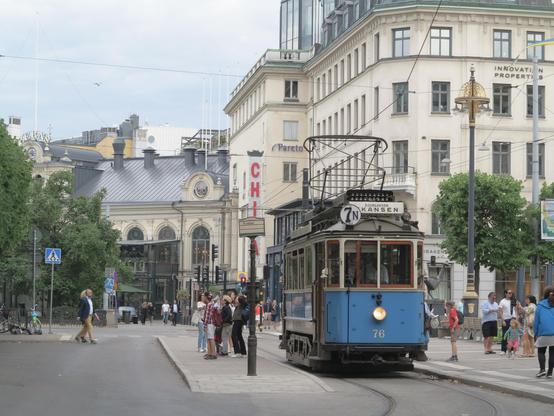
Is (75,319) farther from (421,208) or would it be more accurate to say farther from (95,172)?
(95,172)

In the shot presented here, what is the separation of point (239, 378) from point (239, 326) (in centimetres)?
900

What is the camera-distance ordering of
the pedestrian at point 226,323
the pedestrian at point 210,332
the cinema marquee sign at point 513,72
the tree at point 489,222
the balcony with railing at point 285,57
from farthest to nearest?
the balcony with railing at point 285,57 < the cinema marquee sign at point 513,72 < the tree at point 489,222 < the pedestrian at point 226,323 < the pedestrian at point 210,332

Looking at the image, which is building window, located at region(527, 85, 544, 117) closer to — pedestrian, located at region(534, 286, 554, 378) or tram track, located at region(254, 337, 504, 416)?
tram track, located at region(254, 337, 504, 416)

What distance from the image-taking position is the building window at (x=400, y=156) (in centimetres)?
6531

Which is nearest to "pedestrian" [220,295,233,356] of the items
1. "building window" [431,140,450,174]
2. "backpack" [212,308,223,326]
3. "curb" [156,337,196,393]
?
"backpack" [212,308,223,326]

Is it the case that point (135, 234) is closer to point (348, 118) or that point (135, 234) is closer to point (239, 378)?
point (348, 118)

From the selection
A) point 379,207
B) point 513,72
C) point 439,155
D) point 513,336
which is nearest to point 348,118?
point 439,155

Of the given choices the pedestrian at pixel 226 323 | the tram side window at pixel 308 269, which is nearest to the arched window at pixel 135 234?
the pedestrian at pixel 226 323

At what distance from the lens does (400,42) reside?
216ft

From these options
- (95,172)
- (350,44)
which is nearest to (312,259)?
(350,44)

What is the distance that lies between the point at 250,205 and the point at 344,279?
63.7 m

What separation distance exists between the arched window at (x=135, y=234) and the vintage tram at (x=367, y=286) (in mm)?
92375

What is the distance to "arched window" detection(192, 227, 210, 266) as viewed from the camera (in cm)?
11094

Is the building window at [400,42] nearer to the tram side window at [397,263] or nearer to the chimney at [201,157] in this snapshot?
the tram side window at [397,263]
